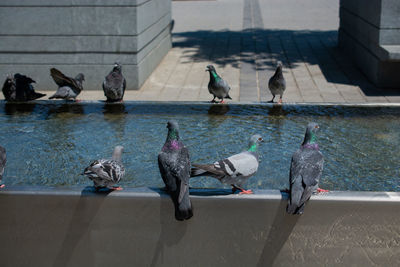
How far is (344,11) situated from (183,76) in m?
5.14

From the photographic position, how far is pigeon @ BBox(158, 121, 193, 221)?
3.97 metres

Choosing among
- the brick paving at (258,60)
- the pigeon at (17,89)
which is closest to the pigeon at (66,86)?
the pigeon at (17,89)

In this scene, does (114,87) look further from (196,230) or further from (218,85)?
(196,230)

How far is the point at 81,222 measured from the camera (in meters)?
4.12

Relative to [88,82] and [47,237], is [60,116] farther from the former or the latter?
[88,82]

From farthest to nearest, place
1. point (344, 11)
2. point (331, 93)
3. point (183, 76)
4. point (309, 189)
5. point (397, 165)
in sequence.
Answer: point (344, 11), point (183, 76), point (331, 93), point (397, 165), point (309, 189)

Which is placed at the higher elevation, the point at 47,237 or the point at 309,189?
the point at 309,189

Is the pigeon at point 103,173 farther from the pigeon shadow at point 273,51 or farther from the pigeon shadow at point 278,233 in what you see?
the pigeon shadow at point 273,51

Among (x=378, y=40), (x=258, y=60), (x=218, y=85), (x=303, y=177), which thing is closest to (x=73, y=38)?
(x=218, y=85)

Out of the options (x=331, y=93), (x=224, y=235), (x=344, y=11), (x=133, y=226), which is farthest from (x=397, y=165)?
(x=344, y=11)

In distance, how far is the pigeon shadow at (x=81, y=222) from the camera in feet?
13.4

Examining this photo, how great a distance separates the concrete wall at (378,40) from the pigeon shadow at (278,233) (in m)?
7.03

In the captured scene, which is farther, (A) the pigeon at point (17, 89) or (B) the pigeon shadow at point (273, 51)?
(B) the pigeon shadow at point (273, 51)

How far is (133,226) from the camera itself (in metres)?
4.12
